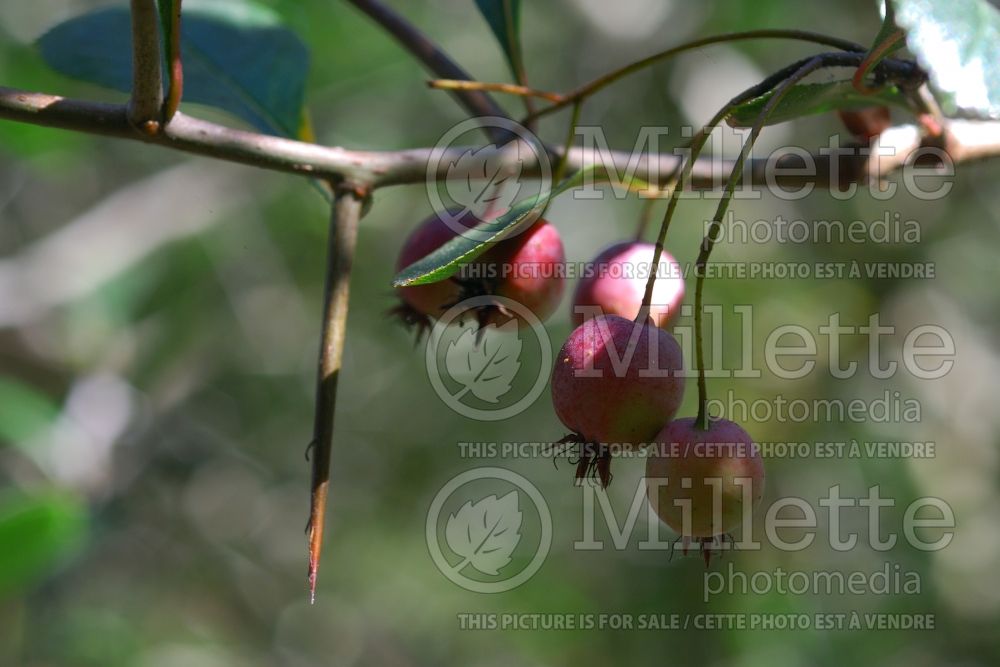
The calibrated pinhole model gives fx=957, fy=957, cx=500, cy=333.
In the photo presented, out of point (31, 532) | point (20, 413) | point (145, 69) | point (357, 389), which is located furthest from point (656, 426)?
point (357, 389)

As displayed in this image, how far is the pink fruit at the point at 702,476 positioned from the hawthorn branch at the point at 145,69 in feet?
1.76

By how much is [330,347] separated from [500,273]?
0.28m

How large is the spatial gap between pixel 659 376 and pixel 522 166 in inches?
12.7

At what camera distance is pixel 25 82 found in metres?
2.79

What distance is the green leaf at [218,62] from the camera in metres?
1.29

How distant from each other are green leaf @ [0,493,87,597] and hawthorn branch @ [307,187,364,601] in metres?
1.45

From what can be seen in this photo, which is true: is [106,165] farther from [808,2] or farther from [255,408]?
[808,2]

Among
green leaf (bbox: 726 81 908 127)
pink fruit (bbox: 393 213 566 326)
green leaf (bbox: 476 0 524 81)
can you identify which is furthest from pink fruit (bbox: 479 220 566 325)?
green leaf (bbox: 476 0 524 81)

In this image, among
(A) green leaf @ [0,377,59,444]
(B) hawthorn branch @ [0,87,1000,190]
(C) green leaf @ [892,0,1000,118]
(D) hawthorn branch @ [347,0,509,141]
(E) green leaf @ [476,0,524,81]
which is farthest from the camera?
(A) green leaf @ [0,377,59,444]

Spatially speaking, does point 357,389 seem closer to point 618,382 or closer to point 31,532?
point 31,532

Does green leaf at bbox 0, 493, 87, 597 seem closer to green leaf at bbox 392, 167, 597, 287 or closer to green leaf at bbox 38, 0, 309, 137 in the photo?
green leaf at bbox 38, 0, 309, 137

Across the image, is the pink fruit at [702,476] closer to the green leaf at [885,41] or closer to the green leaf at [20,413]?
the green leaf at [885,41]

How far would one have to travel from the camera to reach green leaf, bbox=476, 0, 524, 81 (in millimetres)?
1283

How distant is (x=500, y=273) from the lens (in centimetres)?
104
